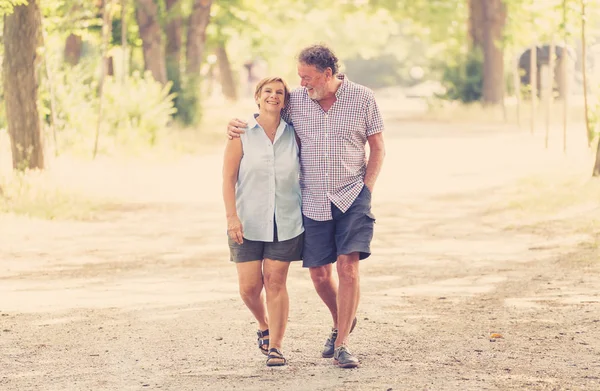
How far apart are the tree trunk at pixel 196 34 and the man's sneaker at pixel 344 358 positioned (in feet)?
92.6

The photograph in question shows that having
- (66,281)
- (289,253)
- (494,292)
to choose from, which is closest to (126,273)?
(66,281)

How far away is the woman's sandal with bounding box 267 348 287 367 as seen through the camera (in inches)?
278

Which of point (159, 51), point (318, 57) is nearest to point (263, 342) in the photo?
point (318, 57)

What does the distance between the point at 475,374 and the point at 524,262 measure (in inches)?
204

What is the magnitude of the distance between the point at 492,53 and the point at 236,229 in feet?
117

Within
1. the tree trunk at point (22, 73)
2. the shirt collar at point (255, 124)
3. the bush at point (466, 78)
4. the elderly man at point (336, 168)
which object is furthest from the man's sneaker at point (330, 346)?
the bush at point (466, 78)

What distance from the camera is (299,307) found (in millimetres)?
9336

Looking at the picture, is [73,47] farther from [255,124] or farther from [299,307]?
[255,124]

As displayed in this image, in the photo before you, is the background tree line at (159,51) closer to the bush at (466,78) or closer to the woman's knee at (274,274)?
the bush at (466,78)

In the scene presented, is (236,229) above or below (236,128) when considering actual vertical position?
below

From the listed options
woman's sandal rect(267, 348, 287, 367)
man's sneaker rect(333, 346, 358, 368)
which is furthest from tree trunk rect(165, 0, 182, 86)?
man's sneaker rect(333, 346, 358, 368)

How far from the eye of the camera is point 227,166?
6.98 meters

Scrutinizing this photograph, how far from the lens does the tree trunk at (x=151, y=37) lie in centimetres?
2925

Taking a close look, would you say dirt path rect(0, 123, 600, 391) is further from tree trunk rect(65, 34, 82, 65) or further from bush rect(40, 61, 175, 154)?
tree trunk rect(65, 34, 82, 65)
